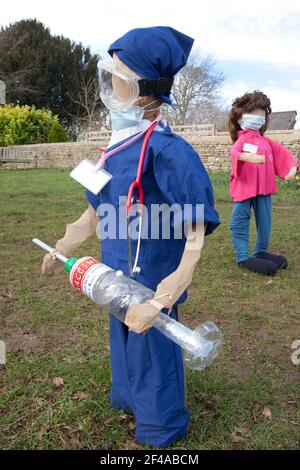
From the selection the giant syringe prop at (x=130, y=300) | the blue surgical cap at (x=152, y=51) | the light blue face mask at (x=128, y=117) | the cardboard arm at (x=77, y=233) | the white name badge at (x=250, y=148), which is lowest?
the giant syringe prop at (x=130, y=300)

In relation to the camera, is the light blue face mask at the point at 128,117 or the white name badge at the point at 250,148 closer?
the light blue face mask at the point at 128,117

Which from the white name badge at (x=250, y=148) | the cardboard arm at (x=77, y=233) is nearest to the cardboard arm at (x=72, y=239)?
the cardboard arm at (x=77, y=233)

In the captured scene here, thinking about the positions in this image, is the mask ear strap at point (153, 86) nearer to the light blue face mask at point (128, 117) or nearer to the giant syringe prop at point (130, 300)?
the light blue face mask at point (128, 117)

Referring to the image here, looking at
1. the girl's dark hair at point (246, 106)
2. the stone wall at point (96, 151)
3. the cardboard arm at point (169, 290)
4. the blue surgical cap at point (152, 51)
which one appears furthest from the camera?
the stone wall at point (96, 151)

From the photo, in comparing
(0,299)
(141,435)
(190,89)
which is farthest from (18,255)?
(190,89)

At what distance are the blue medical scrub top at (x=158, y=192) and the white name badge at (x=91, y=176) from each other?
44 millimetres

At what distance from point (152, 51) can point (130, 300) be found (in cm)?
101

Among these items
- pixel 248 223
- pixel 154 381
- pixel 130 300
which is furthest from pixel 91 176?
pixel 248 223

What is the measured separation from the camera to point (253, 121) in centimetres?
495

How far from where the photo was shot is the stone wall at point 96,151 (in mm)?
15117

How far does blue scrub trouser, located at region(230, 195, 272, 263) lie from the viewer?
5016 millimetres

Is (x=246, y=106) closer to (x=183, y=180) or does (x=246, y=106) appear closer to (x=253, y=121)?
(x=253, y=121)

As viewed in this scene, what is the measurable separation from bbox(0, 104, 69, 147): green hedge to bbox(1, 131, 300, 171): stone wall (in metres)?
2.35

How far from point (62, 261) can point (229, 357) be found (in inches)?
58.5
